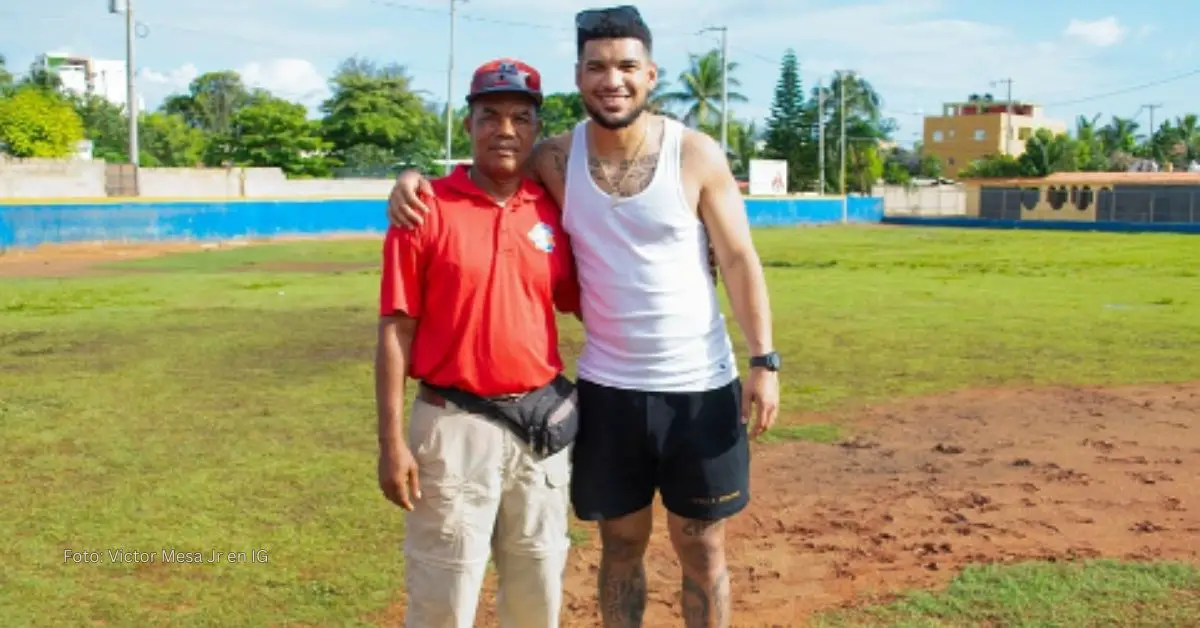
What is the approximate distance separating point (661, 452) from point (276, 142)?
53097 mm

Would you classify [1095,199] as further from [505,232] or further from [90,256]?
[505,232]

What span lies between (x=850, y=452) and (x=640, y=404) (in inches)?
157

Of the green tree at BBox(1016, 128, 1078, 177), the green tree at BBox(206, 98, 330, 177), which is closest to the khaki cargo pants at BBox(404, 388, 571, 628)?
the green tree at BBox(206, 98, 330, 177)

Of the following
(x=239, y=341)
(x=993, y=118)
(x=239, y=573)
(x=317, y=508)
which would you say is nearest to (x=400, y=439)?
(x=239, y=573)

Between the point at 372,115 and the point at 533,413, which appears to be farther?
the point at 372,115

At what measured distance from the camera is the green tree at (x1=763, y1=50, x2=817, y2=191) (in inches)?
2840

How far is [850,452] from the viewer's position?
7203 mm

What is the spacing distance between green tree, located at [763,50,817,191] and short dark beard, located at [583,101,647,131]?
69815 mm

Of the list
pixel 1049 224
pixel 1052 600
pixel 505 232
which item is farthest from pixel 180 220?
pixel 1049 224

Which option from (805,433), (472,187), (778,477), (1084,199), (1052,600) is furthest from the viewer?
(1084,199)

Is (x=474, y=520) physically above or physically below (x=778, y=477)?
above

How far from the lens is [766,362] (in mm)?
3559

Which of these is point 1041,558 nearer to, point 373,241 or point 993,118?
point 373,241

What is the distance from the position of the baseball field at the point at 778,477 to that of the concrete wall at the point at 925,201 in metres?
46.5
